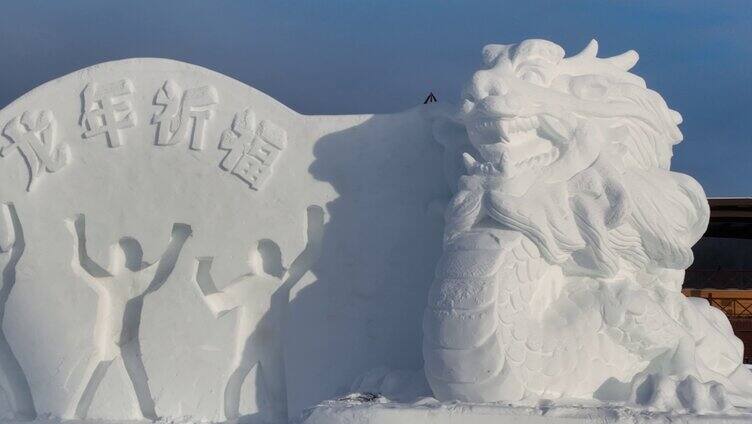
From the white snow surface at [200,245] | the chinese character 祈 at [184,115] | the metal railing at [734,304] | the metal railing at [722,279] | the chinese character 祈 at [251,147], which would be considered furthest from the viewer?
the metal railing at [722,279]

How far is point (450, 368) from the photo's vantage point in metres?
3.75

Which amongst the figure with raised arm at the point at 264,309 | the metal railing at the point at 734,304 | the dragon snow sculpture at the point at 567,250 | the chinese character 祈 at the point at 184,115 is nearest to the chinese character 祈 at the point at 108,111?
the chinese character 祈 at the point at 184,115

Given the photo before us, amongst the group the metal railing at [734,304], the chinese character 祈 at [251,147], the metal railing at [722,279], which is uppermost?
the chinese character 祈 at [251,147]

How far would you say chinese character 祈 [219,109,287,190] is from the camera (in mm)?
4695

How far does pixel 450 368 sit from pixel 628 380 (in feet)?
2.78

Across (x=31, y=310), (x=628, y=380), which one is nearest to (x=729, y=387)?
(x=628, y=380)

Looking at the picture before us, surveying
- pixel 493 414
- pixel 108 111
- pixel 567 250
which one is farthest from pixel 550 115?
pixel 108 111

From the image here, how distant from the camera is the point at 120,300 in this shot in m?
4.91

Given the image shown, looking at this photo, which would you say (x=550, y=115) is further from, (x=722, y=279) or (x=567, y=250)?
(x=722, y=279)

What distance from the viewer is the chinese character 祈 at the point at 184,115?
480 cm

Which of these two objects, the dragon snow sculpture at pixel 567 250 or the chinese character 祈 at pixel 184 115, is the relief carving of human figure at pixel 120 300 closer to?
the chinese character 祈 at pixel 184 115

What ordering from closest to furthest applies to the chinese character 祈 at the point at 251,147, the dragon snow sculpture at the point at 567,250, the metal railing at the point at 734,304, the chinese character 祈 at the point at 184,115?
the dragon snow sculpture at the point at 567,250
the chinese character 祈 at the point at 251,147
the chinese character 祈 at the point at 184,115
the metal railing at the point at 734,304

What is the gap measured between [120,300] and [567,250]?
2.21 metres

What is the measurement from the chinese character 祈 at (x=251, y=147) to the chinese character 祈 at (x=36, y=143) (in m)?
0.85
